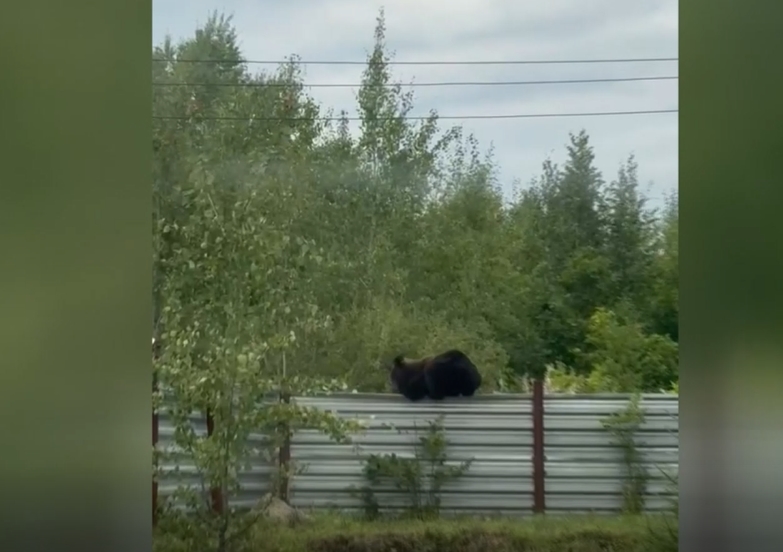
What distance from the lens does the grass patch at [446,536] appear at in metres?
1.74

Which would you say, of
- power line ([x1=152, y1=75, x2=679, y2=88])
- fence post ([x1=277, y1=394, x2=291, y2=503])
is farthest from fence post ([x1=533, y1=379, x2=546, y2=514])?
power line ([x1=152, y1=75, x2=679, y2=88])

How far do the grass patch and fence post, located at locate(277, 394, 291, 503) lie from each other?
0.25 feet

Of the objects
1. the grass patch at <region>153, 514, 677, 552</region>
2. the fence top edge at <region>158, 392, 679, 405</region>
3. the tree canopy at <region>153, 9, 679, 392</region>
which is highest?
the tree canopy at <region>153, 9, 679, 392</region>

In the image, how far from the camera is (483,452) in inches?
68.7

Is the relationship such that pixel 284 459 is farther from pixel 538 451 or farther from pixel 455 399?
pixel 538 451

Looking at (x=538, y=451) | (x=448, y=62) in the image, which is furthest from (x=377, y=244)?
(x=538, y=451)

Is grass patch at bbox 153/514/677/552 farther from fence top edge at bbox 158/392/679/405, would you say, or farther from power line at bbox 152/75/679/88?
power line at bbox 152/75/679/88

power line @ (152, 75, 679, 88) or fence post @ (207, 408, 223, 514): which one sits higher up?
power line @ (152, 75, 679, 88)

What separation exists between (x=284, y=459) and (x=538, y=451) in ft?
1.74

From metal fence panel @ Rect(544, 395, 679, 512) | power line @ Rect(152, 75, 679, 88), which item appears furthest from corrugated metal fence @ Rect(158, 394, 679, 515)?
power line @ Rect(152, 75, 679, 88)

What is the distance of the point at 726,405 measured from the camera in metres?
1.58

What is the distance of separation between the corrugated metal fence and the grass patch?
3 cm

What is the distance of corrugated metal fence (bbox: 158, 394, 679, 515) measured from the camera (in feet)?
5.69

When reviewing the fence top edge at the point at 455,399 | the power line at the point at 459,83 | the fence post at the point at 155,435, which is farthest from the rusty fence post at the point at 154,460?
the power line at the point at 459,83
